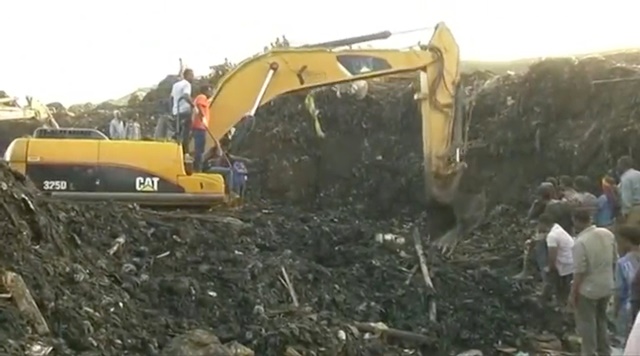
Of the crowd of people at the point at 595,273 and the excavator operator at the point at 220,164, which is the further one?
the excavator operator at the point at 220,164

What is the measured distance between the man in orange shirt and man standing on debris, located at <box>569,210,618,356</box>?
594 centimetres

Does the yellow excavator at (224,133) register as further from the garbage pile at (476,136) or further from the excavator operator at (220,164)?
the garbage pile at (476,136)

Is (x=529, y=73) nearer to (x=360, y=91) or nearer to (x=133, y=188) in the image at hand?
(x=360, y=91)

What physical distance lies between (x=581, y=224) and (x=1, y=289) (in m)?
4.61

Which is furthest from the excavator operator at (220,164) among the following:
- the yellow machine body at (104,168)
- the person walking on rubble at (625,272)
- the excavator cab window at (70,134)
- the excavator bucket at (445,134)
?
the person walking on rubble at (625,272)

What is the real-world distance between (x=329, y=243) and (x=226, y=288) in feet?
9.70

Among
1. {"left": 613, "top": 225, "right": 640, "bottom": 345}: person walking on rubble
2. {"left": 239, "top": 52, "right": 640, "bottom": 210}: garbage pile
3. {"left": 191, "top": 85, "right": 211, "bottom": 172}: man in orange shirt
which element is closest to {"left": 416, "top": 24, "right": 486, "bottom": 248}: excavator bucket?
{"left": 191, "top": 85, "right": 211, "bottom": 172}: man in orange shirt

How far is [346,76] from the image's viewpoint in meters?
12.6

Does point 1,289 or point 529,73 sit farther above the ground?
point 529,73

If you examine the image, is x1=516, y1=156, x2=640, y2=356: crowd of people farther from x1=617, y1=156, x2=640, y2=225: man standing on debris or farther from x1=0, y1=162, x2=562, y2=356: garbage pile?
x1=617, y1=156, x2=640, y2=225: man standing on debris

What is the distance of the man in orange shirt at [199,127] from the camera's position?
12.2 meters

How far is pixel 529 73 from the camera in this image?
1720 cm

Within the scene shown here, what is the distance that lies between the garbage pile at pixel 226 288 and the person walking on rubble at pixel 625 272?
1.38m

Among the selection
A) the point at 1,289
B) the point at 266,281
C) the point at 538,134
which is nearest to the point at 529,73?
the point at 538,134
